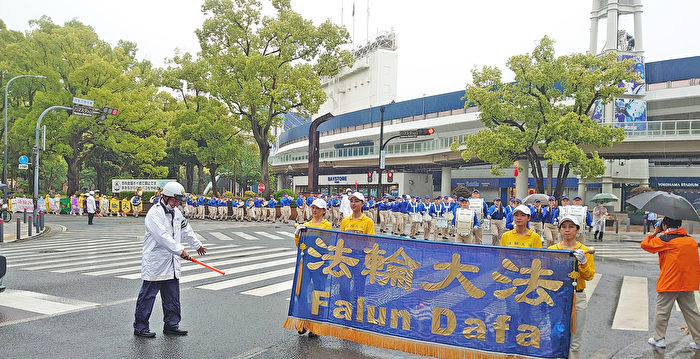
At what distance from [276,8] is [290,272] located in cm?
2846

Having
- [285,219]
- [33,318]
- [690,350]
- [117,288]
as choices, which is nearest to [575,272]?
[690,350]

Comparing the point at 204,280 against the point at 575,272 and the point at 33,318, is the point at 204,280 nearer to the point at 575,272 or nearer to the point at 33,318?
the point at 33,318

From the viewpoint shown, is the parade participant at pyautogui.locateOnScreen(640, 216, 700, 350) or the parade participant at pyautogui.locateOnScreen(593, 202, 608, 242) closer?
the parade participant at pyautogui.locateOnScreen(640, 216, 700, 350)

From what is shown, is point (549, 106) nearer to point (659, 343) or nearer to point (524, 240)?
point (659, 343)

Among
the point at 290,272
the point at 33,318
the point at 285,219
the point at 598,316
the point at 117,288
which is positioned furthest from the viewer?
the point at 285,219

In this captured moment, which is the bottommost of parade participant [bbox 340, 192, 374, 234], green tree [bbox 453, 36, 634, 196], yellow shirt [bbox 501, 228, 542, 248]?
yellow shirt [bbox 501, 228, 542, 248]

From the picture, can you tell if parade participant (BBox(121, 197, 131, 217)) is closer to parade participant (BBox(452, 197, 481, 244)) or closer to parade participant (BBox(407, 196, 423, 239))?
parade participant (BBox(407, 196, 423, 239))

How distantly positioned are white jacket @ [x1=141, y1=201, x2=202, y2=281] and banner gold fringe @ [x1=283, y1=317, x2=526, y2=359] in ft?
5.04

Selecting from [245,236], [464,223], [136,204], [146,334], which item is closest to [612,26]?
[464,223]

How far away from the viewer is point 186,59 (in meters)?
40.8

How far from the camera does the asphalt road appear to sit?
5379 millimetres

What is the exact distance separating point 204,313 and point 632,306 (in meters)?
6.83

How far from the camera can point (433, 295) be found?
5.07m

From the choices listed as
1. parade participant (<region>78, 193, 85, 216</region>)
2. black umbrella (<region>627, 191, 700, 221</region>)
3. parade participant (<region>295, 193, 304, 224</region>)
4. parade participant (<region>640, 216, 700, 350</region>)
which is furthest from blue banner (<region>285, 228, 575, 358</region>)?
parade participant (<region>78, 193, 85, 216</region>)
